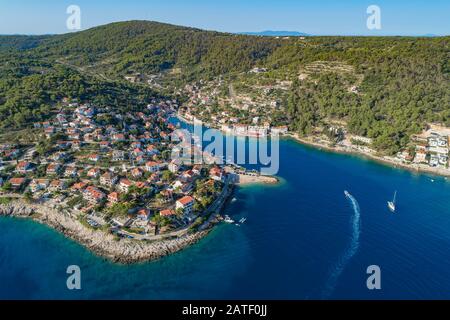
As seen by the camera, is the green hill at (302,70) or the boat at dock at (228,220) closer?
the boat at dock at (228,220)

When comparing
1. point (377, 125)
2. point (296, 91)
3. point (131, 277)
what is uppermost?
point (296, 91)

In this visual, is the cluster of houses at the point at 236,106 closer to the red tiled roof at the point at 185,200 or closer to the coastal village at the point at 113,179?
the coastal village at the point at 113,179

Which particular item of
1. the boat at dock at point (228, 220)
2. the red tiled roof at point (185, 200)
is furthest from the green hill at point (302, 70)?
the red tiled roof at point (185, 200)

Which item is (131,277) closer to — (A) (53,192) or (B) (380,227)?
(A) (53,192)

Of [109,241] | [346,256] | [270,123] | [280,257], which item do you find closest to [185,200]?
[109,241]

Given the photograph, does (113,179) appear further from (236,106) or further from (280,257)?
(236,106)
